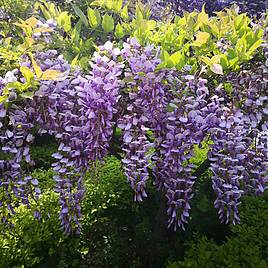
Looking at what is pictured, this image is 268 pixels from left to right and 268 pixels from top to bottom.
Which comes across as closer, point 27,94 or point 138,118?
point 27,94

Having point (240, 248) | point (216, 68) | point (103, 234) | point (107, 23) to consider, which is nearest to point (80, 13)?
point (107, 23)

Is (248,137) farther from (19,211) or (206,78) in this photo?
(19,211)

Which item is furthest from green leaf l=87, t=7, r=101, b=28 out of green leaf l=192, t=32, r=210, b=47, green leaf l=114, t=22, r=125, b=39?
green leaf l=192, t=32, r=210, b=47

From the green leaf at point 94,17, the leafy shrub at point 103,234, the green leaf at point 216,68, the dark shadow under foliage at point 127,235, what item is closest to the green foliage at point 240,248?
the dark shadow under foliage at point 127,235

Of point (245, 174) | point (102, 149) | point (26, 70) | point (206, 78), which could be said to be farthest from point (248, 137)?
point (26, 70)

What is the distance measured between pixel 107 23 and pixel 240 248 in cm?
180

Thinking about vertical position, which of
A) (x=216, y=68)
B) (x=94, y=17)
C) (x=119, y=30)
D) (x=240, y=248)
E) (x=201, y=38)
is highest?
(x=94, y=17)

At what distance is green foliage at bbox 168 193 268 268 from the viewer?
274 cm

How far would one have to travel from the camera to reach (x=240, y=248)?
2871mm

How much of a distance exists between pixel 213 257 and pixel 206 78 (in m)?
1.30

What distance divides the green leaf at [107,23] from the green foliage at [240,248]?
1636mm

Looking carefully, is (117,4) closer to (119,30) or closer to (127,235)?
(119,30)

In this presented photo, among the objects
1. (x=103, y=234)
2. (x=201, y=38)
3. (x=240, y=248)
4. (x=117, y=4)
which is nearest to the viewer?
(x=201, y=38)

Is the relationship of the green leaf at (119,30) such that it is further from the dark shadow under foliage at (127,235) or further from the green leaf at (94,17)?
the dark shadow under foliage at (127,235)
